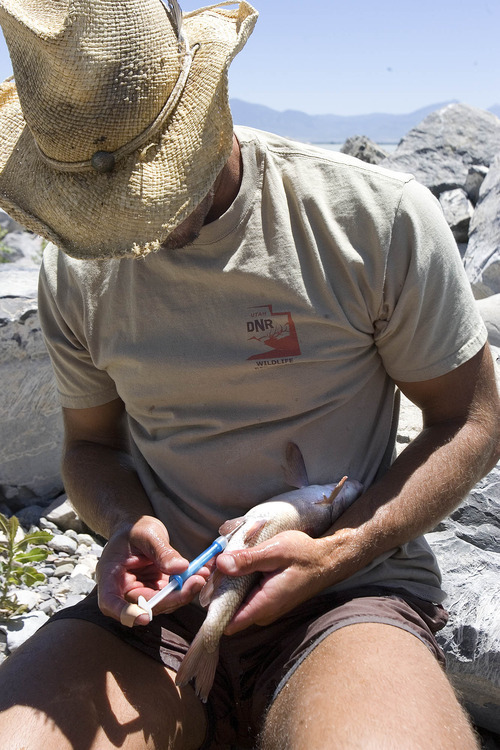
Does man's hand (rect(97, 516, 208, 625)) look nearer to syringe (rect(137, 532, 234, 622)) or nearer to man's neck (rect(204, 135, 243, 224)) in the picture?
syringe (rect(137, 532, 234, 622))

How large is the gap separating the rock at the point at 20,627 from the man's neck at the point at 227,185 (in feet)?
7.48

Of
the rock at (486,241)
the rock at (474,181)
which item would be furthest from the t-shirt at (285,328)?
the rock at (474,181)

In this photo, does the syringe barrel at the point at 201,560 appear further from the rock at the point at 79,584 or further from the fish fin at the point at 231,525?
the rock at the point at 79,584

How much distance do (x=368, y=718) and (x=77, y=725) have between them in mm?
884

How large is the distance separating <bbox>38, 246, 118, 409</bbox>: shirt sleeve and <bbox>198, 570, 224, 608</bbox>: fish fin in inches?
37.7

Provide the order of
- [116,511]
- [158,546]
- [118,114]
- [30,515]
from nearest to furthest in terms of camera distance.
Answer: [118,114], [158,546], [116,511], [30,515]

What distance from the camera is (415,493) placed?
247 centimetres

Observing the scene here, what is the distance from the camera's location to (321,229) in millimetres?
2457

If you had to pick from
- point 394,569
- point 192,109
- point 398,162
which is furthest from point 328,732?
point 398,162

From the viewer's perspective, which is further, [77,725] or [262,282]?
[262,282]

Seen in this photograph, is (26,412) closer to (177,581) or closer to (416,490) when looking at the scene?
(177,581)

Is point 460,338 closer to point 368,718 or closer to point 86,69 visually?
point 368,718

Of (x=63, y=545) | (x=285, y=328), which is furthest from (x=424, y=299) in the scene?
(x=63, y=545)

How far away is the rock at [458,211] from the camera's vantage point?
25.8ft
